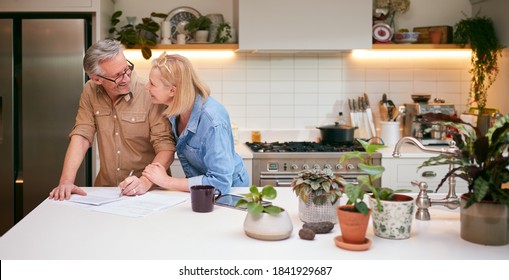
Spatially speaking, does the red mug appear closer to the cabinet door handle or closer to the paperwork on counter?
the paperwork on counter

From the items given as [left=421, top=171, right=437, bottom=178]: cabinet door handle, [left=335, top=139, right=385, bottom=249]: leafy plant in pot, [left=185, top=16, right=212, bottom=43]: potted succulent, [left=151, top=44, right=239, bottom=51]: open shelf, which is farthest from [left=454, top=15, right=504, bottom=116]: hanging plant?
[left=335, top=139, right=385, bottom=249]: leafy plant in pot

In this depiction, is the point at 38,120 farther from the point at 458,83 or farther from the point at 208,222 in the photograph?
the point at 458,83

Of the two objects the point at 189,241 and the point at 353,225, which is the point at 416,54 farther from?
the point at 189,241

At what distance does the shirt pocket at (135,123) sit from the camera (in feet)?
9.30

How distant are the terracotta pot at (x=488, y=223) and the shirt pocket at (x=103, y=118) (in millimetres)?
1763

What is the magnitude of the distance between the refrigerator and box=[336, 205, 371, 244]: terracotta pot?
9.50ft

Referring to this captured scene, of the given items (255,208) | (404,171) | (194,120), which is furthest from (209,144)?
(404,171)

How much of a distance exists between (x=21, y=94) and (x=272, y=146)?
180 cm

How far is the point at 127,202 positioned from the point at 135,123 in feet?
2.07

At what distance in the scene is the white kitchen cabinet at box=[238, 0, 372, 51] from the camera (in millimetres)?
4309

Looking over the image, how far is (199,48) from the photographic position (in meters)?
4.51

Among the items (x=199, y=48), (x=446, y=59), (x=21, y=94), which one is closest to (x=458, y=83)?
(x=446, y=59)

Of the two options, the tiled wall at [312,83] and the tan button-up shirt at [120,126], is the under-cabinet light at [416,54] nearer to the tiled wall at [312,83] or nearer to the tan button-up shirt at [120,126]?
the tiled wall at [312,83]

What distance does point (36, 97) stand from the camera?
412cm
